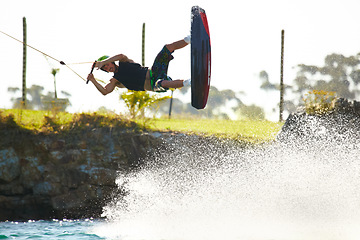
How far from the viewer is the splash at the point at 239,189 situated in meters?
10.3

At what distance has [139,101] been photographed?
13.5m

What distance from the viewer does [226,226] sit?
9.70 m

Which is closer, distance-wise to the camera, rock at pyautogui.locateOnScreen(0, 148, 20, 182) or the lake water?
the lake water

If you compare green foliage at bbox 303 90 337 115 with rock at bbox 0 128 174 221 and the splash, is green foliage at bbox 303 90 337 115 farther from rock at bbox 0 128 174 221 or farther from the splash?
rock at bbox 0 128 174 221

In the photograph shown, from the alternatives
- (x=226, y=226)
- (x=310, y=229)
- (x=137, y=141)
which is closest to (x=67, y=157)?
(x=137, y=141)

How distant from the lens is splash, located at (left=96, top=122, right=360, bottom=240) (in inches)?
404

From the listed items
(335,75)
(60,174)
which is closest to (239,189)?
(60,174)

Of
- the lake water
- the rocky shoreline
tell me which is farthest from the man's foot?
the rocky shoreline

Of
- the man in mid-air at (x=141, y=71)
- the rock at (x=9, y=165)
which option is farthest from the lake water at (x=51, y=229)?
the man in mid-air at (x=141, y=71)

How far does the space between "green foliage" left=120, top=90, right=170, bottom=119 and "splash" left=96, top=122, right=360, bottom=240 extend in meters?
2.07

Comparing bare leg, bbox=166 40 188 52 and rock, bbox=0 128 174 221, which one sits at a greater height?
bare leg, bbox=166 40 188 52

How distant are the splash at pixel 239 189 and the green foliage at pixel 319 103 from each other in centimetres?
102

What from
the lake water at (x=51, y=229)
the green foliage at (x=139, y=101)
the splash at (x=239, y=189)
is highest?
the green foliage at (x=139, y=101)

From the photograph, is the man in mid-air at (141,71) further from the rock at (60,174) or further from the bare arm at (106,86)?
the rock at (60,174)
